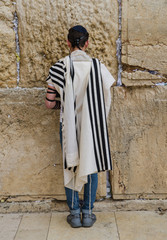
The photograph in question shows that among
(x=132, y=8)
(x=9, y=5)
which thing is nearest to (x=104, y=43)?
(x=132, y=8)

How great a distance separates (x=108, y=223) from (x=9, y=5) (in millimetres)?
2195

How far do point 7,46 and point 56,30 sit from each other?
477 mm

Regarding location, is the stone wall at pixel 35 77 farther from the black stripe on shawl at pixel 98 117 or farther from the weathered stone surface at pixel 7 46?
the black stripe on shawl at pixel 98 117

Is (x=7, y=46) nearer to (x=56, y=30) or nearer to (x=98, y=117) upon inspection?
(x=56, y=30)

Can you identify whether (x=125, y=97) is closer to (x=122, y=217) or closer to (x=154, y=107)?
(x=154, y=107)

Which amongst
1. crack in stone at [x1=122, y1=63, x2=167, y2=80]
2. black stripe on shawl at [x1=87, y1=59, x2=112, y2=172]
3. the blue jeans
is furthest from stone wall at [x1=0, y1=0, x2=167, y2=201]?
black stripe on shawl at [x1=87, y1=59, x2=112, y2=172]

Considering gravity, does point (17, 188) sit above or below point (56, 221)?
above

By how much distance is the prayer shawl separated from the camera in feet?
8.23

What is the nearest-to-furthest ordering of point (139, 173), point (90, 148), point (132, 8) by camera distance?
point (90, 148) → point (132, 8) → point (139, 173)

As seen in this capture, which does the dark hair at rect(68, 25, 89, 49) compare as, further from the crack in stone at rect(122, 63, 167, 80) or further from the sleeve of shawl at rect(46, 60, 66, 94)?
the crack in stone at rect(122, 63, 167, 80)

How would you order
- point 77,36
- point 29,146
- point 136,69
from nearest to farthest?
point 77,36
point 136,69
point 29,146

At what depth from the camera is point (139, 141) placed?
3049 mm

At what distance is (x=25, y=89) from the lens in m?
3.00

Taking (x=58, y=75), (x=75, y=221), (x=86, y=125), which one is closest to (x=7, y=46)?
(x=58, y=75)
